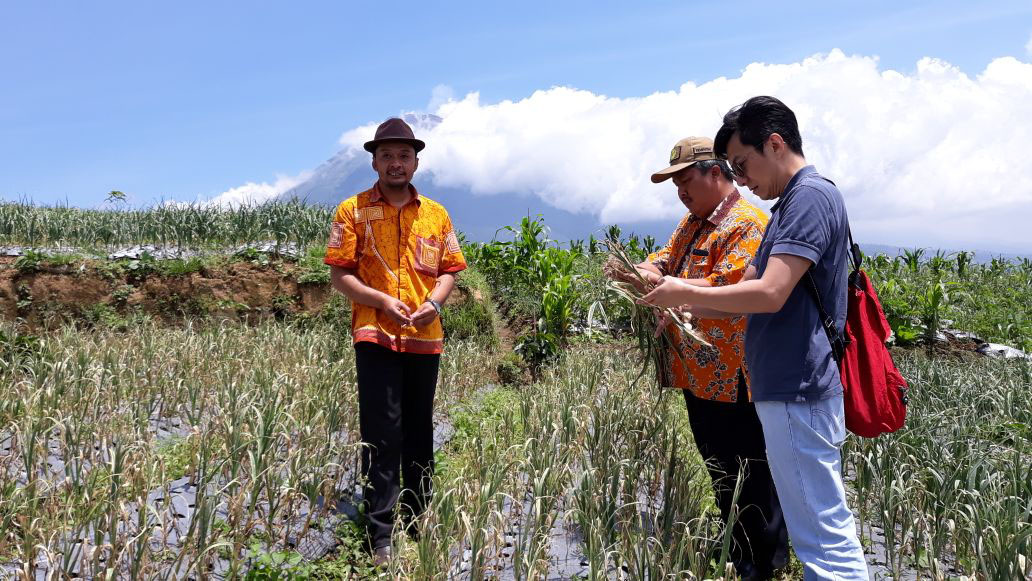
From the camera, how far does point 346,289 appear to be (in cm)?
309

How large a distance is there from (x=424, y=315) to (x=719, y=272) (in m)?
1.29

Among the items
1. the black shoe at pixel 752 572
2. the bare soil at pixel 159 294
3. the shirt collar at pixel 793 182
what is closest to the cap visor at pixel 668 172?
the shirt collar at pixel 793 182

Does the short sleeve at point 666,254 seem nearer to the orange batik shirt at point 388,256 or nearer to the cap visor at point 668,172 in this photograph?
the cap visor at point 668,172

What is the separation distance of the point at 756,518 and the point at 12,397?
4.26m

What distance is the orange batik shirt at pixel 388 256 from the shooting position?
3082 millimetres

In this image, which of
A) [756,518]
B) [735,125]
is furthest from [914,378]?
[735,125]

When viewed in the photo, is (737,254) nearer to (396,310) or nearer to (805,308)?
(805,308)

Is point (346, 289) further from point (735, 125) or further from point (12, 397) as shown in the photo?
point (12, 397)

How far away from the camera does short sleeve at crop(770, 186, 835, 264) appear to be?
73.5 inches

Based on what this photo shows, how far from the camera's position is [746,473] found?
8.69 feet

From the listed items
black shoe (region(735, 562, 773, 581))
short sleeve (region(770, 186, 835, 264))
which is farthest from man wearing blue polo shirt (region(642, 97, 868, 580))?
black shoe (region(735, 562, 773, 581))

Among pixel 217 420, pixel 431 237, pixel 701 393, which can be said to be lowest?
pixel 217 420

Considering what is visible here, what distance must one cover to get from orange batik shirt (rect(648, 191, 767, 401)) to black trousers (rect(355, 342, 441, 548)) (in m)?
1.19

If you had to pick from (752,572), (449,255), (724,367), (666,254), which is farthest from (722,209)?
(752,572)
